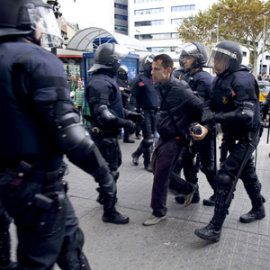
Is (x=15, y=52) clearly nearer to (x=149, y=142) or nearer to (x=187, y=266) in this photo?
(x=187, y=266)

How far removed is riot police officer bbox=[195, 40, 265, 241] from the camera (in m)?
3.13

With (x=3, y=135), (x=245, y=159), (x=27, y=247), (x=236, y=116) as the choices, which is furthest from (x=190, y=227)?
(x=3, y=135)

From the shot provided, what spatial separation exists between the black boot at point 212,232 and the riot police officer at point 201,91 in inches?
38.7

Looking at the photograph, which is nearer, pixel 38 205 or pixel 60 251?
pixel 38 205

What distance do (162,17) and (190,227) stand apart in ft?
208

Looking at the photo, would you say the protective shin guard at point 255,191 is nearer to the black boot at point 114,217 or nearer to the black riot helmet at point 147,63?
the black boot at point 114,217

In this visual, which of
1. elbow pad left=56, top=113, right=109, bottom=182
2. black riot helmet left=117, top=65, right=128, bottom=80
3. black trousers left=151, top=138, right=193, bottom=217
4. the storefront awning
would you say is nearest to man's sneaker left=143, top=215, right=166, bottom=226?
black trousers left=151, top=138, right=193, bottom=217

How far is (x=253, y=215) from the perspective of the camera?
12.2 feet

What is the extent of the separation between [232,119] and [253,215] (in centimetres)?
133

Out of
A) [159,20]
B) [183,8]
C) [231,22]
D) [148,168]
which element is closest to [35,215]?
[148,168]

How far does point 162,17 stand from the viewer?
203 feet

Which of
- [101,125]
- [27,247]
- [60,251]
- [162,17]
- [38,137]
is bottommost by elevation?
[60,251]

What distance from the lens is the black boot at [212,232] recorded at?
318 centimetres

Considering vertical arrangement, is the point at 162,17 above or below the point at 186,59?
above
